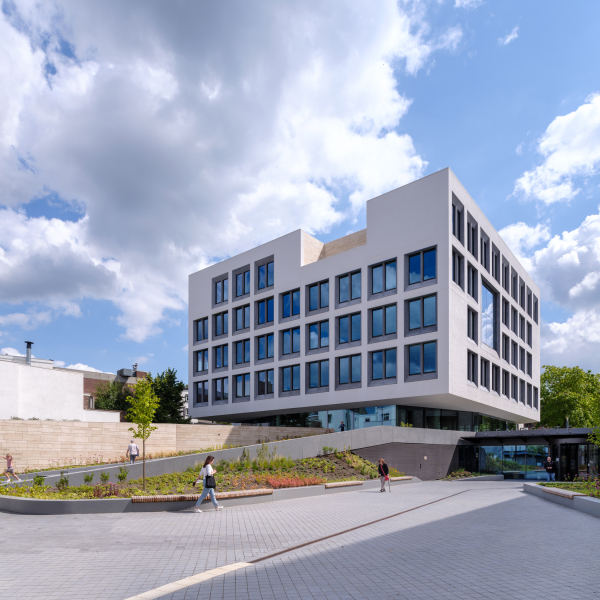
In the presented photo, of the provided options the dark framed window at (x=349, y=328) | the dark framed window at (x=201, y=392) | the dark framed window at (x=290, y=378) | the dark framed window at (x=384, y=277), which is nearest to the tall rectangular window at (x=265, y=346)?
the dark framed window at (x=290, y=378)

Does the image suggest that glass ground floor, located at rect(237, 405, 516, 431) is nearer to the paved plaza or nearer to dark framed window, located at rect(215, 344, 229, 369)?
dark framed window, located at rect(215, 344, 229, 369)

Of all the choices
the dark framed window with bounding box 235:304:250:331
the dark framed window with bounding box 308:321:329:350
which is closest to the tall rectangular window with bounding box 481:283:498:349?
the dark framed window with bounding box 308:321:329:350

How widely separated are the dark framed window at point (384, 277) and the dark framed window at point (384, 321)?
1.28 metres

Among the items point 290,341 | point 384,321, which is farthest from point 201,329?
point 384,321

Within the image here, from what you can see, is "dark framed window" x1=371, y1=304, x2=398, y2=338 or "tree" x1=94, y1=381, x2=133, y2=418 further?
"tree" x1=94, y1=381, x2=133, y2=418

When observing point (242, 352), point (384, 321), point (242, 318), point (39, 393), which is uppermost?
point (242, 318)

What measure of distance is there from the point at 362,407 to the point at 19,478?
2329 centimetres

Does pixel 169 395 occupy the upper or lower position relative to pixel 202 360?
lower

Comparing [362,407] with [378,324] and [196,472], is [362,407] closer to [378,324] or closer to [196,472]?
[378,324]

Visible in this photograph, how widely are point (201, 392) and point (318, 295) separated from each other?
1769cm

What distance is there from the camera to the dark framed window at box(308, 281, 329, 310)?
40.7 m

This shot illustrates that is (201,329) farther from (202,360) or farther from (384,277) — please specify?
(384,277)

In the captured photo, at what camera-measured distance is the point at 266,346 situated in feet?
148

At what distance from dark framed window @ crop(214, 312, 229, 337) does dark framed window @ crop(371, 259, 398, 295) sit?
1728 centimetres
